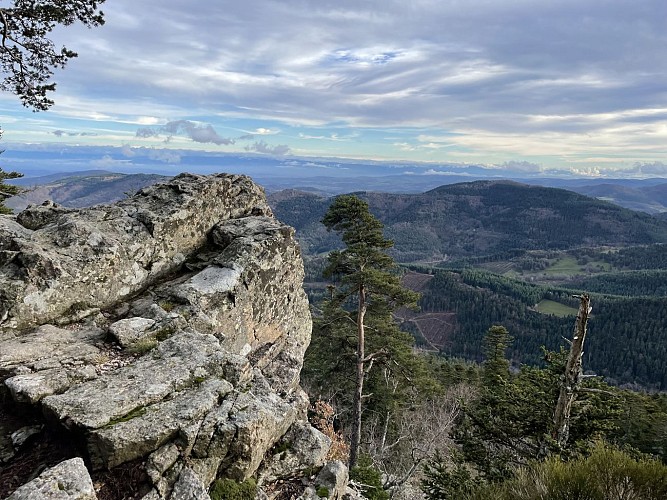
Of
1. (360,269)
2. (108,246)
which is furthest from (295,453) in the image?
(360,269)

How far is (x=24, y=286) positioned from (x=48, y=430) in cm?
504

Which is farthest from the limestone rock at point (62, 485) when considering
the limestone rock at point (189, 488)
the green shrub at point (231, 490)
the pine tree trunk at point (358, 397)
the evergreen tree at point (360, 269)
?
the pine tree trunk at point (358, 397)

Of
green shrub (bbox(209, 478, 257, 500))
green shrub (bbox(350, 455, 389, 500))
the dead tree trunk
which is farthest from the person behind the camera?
green shrub (bbox(350, 455, 389, 500))

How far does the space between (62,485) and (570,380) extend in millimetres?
12385

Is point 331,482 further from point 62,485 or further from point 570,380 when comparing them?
point 570,380

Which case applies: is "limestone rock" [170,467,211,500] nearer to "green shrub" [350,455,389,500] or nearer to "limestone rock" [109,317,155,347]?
"limestone rock" [109,317,155,347]

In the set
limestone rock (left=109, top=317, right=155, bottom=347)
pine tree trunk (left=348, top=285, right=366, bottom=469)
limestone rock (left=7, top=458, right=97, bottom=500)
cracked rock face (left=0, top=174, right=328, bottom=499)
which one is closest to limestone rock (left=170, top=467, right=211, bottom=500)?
cracked rock face (left=0, top=174, right=328, bottom=499)

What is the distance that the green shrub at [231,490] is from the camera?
770 cm

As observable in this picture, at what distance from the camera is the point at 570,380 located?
11.9 meters

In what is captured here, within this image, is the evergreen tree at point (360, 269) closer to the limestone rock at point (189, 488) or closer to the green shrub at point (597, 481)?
the green shrub at point (597, 481)

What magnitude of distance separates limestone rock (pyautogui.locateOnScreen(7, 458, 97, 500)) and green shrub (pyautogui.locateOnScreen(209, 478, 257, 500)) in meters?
2.19

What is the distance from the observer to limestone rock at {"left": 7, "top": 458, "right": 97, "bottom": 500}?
585 cm

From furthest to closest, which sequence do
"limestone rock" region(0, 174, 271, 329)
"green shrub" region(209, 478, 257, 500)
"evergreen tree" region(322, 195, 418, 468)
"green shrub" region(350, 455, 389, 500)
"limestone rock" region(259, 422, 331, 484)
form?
1. "evergreen tree" region(322, 195, 418, 468)
2. "green shrub" region(350, 455, 389, 500)
3. "limestone rock" region(0, 174, 271, 329)
4. "limestone rock" region(259, 422, 331, 484)
5. "green shrub" region(209, 478, 257, 500)

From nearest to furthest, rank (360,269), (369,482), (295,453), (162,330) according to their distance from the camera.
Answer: (295,453) → (162,330) → (369,482) → (360,269)
